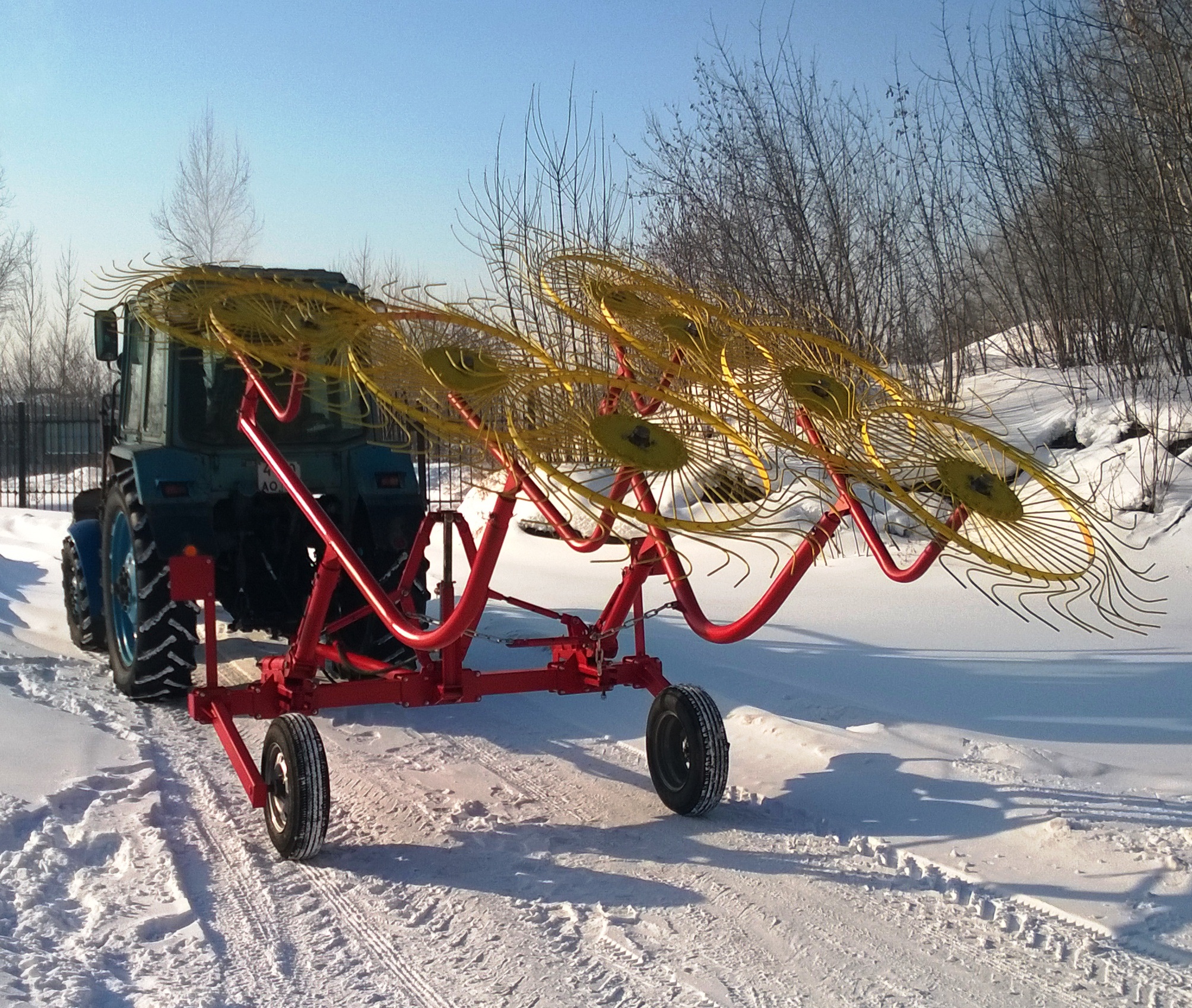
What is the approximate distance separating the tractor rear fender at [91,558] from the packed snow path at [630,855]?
35.0 inches

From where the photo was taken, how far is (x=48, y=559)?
1117cm

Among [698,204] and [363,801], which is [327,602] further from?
[698,204]

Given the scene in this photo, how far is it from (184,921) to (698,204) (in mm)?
11323

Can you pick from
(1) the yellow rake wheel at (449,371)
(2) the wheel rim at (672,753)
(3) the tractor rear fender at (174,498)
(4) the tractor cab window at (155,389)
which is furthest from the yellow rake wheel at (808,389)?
(4) the tractor cab window at (155,389)

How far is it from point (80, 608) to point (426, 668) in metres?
→ 4.07

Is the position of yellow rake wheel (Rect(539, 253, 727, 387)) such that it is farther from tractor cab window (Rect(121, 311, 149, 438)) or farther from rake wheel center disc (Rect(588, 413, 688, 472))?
tractor cab window (Rect(121, 311, 149, 438))

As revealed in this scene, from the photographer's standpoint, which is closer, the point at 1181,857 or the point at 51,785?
the point at 1181,857

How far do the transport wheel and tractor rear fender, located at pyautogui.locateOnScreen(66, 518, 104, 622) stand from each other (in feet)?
13.5

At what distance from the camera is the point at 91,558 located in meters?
7.03

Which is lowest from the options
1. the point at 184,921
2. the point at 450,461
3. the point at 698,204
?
the point at 184,921

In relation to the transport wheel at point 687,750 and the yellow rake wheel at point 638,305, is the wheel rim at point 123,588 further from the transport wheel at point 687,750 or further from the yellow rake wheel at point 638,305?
the yellow rake wheel at point 638,305

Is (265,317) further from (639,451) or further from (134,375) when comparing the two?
(134,375)

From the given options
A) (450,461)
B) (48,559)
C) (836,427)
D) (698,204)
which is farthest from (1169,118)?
(48,559)

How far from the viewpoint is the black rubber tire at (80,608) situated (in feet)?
23.1
